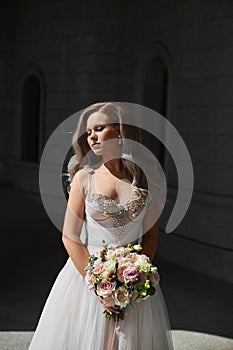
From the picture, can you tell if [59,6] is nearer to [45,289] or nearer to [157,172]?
[45,289]

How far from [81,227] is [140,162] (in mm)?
495

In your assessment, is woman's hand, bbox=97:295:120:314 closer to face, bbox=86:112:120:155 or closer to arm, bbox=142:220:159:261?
arm, bbox=142:220:159:261

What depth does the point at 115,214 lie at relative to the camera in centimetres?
375

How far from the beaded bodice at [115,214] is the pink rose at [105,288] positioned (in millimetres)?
360

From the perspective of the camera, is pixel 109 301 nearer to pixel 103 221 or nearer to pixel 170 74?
pixel 103 221

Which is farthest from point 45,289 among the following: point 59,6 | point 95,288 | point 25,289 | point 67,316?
point 59,6

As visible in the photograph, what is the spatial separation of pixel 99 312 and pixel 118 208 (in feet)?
2.07

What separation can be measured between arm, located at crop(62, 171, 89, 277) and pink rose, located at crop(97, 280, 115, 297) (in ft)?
0.87

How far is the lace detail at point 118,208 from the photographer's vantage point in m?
3.73

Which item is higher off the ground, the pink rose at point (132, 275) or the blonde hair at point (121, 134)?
the blonde hair at point (121, 134)

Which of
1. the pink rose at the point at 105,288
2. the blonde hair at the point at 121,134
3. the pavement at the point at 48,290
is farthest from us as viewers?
the pavement at the point at 48,290

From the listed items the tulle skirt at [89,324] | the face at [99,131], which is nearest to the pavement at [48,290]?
the tulle skirt at [89,324]

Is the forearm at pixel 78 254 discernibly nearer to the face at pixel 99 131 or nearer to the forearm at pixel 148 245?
the forearm at pixel 148 245

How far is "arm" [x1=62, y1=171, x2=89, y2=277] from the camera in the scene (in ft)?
12.3
